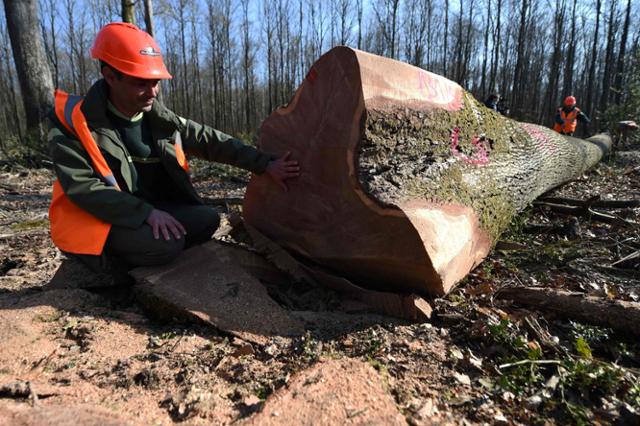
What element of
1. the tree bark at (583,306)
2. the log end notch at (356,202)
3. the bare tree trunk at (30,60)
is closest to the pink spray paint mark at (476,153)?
the log end notch at (356,202)

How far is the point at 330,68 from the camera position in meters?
2.36

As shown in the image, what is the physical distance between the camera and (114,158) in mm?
2475

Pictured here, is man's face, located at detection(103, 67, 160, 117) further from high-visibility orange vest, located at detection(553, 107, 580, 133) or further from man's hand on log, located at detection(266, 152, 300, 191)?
high-visibility orange vest, located at detection(553, 107, 580, 133)

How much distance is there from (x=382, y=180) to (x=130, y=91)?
1.54 metres

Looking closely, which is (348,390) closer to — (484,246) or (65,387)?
(65,387)

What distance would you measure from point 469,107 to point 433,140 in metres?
0.62

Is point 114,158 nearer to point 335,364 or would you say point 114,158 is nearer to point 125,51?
point 125,51

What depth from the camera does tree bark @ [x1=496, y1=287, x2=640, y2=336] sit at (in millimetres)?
1978

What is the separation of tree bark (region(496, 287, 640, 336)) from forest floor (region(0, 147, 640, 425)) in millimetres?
32

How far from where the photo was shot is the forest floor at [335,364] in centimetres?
148

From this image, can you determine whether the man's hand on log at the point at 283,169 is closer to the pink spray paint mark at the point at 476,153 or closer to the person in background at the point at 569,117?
the pink spray paint mark at the point at 476,153

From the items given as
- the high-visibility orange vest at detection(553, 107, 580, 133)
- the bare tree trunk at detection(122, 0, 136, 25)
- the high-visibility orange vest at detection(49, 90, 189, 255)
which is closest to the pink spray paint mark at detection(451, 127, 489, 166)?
the high-visibility orange vest at detection(49, 90, 189, 255)

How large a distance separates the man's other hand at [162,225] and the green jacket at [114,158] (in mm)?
40

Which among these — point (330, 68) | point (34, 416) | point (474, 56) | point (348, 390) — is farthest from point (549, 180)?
point (474, 56)
